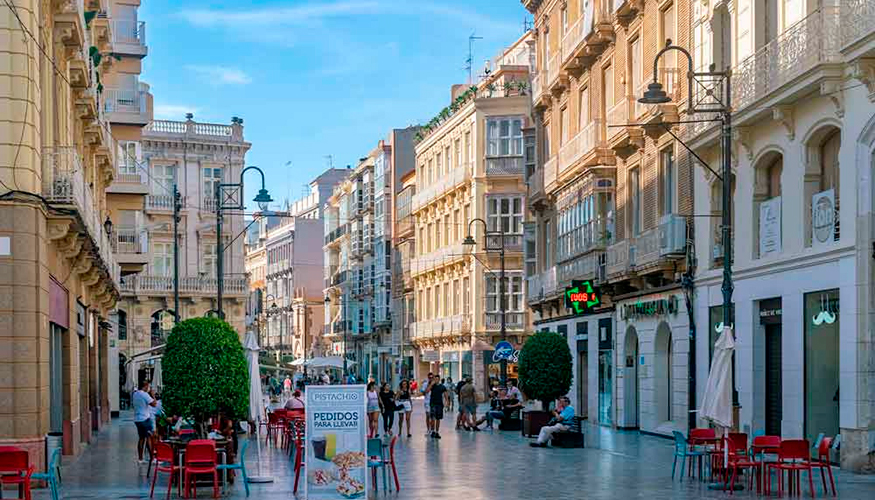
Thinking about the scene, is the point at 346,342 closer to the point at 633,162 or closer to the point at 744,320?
the point at 633,162

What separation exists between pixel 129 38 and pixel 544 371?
2187cm

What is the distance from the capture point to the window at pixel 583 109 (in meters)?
42.9

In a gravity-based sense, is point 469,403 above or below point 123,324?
below

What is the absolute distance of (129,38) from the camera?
4897 cm

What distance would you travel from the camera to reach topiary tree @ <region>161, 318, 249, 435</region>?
2214 cm

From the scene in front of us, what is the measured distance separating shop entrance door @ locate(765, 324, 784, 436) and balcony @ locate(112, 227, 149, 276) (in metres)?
26.9

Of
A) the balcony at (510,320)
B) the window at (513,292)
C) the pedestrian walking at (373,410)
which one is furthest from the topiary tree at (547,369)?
the window at (513,292)

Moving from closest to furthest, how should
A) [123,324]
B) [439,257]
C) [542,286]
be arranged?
[542,286], [123,324], [439,257]

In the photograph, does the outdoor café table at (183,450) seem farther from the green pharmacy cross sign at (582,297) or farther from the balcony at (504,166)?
the balcony at (504,166)

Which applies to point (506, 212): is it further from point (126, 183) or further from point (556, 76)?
point (126, 183)

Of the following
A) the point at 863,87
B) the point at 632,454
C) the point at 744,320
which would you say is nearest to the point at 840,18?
the point at 863,87

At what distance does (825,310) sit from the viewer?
25.2 metres

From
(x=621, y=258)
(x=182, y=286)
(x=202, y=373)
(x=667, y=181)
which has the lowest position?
(x=202, y=373)

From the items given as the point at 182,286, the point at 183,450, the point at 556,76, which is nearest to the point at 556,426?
the point at 183,450
